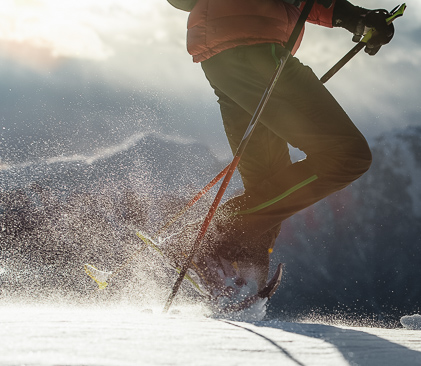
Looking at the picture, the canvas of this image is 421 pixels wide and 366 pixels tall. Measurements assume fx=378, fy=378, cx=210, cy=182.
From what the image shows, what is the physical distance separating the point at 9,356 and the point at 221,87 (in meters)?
1.54

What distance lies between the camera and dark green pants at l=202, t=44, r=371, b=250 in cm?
164

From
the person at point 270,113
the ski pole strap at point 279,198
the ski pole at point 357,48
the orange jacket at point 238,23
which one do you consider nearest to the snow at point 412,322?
the person at point 270,113

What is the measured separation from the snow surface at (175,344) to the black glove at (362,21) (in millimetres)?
1616

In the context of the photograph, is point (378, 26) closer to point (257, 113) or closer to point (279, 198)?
point (257, 113)

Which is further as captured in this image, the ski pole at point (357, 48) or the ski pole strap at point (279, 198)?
the ski pole at point (357, 48)

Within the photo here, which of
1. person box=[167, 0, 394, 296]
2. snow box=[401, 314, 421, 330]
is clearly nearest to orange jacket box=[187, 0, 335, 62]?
person box=[167, 0, 394, 296]

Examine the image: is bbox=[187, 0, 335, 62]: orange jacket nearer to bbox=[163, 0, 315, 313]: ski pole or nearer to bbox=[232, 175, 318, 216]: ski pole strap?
bbox=[163, 0, 315, 313]: ski pole

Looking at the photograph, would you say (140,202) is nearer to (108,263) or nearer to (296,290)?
(108,263)

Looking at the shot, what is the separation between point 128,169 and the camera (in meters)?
A: 5.18

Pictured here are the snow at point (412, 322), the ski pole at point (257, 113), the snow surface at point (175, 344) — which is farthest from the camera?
the snow at point (412, 322)

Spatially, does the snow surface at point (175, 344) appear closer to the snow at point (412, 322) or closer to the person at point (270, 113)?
the person at point (270, 113)

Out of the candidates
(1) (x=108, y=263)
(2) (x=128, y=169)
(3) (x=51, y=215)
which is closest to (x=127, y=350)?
(1) (x=108, y=263)

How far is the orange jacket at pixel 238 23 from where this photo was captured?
65.8 inches

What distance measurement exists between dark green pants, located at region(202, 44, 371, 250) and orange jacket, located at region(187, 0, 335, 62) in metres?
0.05
